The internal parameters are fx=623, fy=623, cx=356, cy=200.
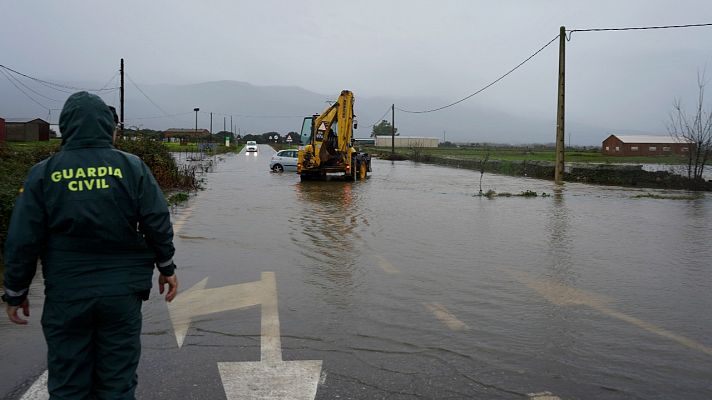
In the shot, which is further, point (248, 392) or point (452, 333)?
point (452, 333)

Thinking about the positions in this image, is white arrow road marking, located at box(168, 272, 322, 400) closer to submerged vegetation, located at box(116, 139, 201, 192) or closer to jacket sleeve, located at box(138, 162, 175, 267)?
jacket sleeve, located at box(138, 162, 175, 267)

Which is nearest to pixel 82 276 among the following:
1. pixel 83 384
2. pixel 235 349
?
pixel 83 384

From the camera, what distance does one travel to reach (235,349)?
510 cm

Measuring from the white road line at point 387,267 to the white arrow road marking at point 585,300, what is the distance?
62.0 inches

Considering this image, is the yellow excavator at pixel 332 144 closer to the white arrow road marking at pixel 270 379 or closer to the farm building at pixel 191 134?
the white arrow road marking at pixel 270 379

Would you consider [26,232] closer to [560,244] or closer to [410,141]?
[560,244]

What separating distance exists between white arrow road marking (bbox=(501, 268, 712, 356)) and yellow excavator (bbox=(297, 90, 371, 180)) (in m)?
19.7

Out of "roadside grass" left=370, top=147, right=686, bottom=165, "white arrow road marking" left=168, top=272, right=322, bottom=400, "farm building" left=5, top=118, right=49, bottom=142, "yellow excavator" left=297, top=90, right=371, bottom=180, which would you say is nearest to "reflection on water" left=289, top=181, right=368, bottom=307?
"white arrow road marking" left=168, top=272, right=322, bottom=400

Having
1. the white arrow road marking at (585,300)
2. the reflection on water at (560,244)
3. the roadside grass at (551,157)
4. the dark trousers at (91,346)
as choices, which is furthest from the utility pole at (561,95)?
the dark trousers at (91,346)

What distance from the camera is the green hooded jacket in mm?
3121

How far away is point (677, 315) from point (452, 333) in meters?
Result: 2.63

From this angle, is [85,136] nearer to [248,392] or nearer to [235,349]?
[248,392]

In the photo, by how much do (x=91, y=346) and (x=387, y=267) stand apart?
19.4 feet

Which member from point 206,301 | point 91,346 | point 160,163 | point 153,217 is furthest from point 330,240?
point 160,163
